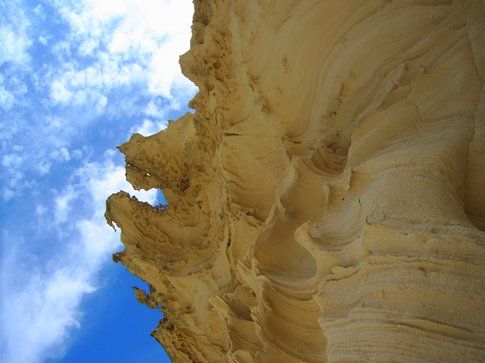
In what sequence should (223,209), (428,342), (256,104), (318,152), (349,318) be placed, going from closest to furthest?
(428,342)
(349,318)
(318,152)
(256,104)
(223,209)

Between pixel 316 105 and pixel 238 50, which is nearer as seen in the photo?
pixel 316 105

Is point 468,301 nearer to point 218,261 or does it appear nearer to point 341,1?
point 341,1

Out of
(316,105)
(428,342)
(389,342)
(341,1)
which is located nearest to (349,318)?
(389,342)

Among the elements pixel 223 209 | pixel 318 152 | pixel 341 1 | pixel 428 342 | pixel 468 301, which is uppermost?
pixel 341 1

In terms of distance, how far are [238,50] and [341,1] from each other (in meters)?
2.09

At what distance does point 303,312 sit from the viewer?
4.67 m

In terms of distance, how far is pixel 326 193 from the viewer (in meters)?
4.52

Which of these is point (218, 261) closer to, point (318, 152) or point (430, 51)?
point (318, 152)

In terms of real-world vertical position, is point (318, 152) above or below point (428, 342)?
above

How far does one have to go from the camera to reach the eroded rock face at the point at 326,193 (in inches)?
121

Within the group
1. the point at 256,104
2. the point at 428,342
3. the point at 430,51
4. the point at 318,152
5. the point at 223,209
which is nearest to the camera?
the point at 428,342

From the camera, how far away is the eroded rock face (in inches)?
121

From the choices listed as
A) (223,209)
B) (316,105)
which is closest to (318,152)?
(316,105)

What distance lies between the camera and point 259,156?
7.05 m
